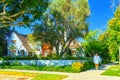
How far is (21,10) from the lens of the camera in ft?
96.5

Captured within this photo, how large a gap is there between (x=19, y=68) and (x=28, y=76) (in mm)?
8476

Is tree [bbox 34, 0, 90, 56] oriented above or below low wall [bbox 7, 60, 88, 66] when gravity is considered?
above

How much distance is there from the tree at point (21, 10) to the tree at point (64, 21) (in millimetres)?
15966

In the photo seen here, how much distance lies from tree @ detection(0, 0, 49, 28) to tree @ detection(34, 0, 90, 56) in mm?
15966

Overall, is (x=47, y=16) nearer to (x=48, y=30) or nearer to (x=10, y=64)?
(x=48, y=30)

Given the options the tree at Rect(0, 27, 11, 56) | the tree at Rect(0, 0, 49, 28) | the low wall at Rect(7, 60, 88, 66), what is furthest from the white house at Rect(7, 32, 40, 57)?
the tree at Rect(0, 0, 49, 28)

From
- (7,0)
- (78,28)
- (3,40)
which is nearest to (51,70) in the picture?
(7,0)

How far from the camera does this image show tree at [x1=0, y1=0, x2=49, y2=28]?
1094 inches

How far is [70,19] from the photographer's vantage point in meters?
48.0

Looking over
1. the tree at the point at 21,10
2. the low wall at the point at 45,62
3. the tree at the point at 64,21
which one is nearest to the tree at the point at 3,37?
the tree at the point at 64,21

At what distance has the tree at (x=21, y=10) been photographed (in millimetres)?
27797

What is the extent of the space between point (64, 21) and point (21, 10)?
1925 cm

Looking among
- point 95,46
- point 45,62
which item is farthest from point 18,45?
point 45,62

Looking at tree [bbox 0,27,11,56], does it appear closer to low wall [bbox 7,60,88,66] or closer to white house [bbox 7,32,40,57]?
white house [bbox 7,32,40,57]
